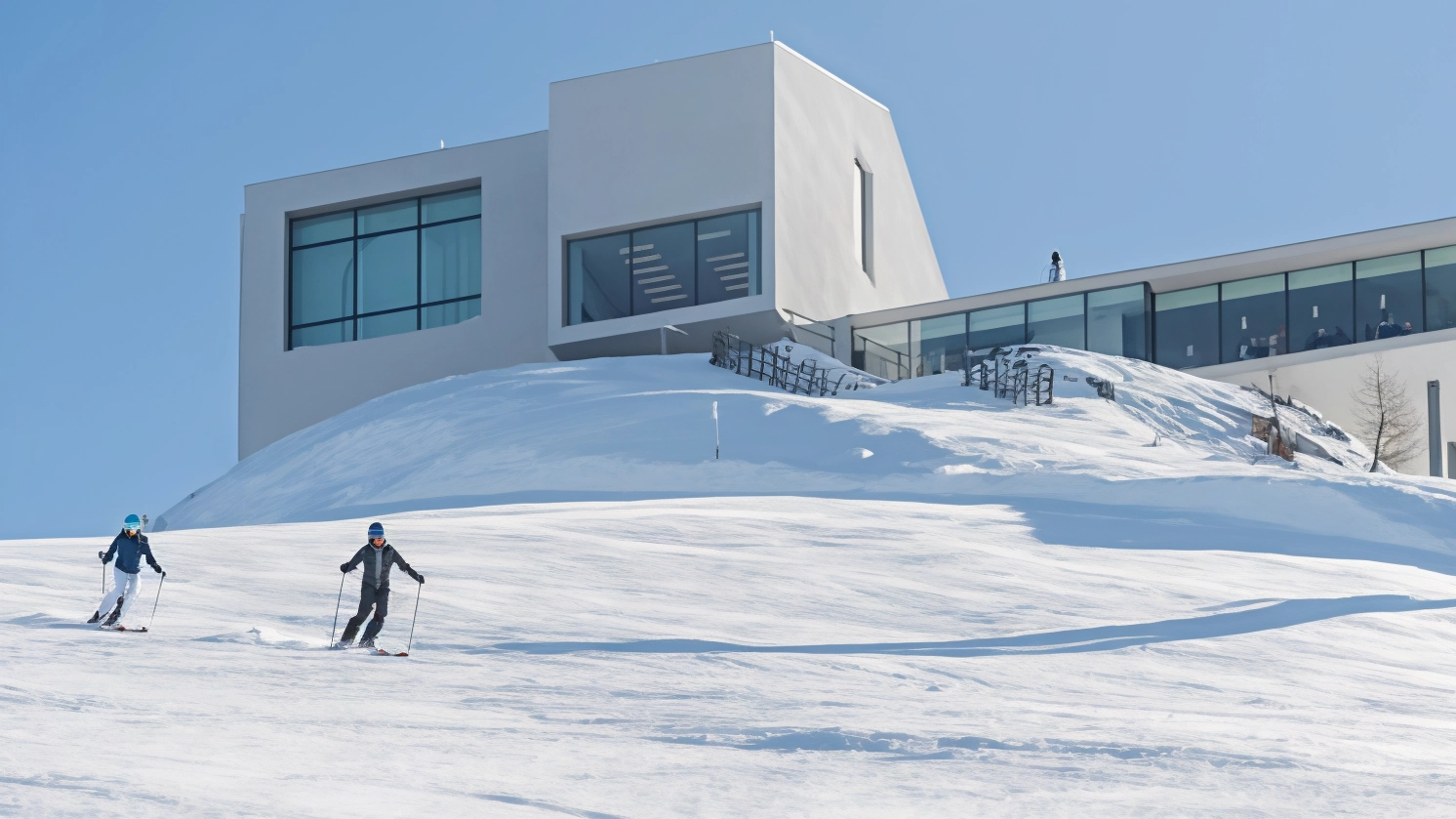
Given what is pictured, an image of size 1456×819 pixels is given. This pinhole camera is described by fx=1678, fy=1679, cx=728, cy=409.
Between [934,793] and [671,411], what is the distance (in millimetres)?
21355

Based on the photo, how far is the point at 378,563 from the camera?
12633 mm

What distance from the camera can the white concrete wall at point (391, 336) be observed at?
42.5 m

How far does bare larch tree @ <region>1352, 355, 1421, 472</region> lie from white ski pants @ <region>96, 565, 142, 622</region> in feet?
89.6

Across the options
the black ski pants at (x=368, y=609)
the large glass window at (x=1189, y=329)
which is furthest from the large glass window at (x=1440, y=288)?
the black ski pants at (x=368, y=609)

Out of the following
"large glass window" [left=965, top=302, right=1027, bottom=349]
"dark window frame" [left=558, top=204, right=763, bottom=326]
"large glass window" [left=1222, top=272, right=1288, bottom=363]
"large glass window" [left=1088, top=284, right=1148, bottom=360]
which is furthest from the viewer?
"dark window frame" [left=558, top=204, right=763, bottom=326]

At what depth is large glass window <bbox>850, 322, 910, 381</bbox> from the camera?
132 feet

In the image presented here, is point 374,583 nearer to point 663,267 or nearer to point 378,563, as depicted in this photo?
point 378,563

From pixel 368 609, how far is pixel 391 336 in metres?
31.5

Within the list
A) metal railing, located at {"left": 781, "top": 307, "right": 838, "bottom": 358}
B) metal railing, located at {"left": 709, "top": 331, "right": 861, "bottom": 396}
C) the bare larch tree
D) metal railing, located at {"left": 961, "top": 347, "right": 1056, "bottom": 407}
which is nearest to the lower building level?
the bare larch tree

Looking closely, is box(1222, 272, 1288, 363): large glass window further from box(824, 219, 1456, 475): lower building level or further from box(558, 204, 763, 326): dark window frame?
box(558, 204, 763, 326): dark window frame

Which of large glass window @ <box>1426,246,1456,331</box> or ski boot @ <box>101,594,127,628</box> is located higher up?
large glass window @ <box>1426,246,1456,331</box>

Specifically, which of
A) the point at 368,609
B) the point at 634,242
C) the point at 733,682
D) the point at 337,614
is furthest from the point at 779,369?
the point at 733,682

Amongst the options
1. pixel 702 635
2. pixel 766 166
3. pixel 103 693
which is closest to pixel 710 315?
pixel 766 166

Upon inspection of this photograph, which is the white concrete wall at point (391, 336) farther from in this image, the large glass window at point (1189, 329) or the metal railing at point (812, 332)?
the large glass window at point (1189, 329)
